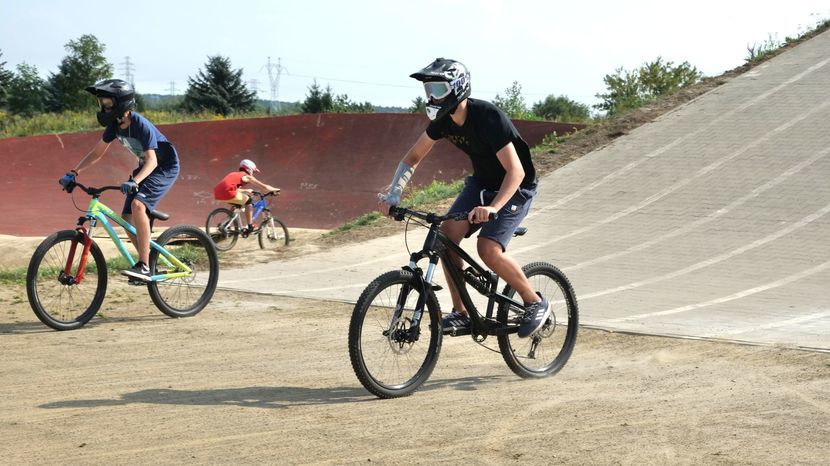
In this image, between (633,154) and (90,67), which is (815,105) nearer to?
(633,154)

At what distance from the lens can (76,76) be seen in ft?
233

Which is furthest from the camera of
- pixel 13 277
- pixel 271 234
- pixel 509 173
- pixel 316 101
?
pixel 316 101

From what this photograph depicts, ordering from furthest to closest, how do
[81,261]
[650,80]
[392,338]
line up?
[650,80] → [81,261] → [392,338]

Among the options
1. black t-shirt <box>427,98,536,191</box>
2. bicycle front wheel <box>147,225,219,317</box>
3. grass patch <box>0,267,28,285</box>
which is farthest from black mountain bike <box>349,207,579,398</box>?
grass patch <box>0,267,28,285</box>

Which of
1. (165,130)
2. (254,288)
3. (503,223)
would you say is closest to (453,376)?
(503,223)

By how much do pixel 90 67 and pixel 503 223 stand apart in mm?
70644

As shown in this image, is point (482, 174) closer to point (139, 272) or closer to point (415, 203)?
point (139, 272)

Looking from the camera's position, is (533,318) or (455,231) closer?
(455,231)

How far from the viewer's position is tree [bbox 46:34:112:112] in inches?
2729

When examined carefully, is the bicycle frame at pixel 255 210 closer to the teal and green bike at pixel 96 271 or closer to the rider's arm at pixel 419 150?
the teal and green bike at pixel 96 271

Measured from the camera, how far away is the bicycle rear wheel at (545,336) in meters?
6.89

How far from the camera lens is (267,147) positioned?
3297cm

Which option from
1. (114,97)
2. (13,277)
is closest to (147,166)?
(114,97)

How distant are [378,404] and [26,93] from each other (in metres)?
72.7
